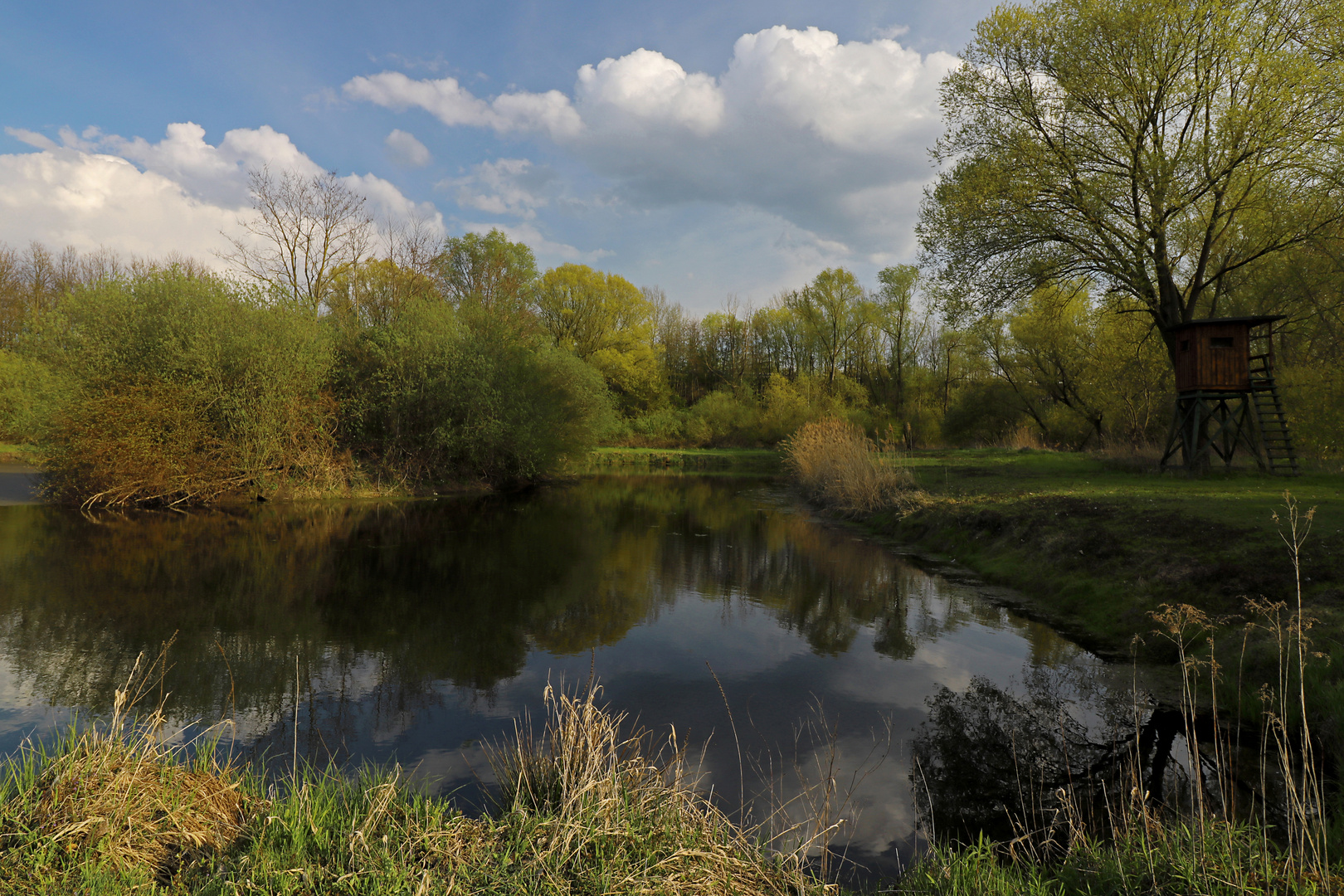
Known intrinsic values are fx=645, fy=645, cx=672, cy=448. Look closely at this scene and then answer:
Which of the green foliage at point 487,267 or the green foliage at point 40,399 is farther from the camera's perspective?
the green foliage at point 487,267

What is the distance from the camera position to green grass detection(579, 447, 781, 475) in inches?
1738

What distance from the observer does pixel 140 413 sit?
17609 mm

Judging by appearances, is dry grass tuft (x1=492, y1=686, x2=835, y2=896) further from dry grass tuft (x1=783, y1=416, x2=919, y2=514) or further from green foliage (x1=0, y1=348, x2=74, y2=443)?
green foliage (x1=0, y1=348, x2=74, y2=443)

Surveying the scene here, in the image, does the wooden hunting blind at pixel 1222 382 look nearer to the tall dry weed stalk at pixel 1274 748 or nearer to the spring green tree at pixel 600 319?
the tall dry weed stalk at pixel 1274 748

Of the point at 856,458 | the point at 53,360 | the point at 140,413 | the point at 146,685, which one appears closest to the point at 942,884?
the point at 146,685

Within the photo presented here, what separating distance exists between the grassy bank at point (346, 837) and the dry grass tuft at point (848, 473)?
1454 cm

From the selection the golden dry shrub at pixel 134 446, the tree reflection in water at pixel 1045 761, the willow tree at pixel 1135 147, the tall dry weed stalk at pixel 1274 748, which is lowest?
the tree reflection in water at pixel 1045 761

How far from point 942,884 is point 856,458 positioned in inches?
684

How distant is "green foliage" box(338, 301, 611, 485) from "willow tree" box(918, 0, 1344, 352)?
16500 mm

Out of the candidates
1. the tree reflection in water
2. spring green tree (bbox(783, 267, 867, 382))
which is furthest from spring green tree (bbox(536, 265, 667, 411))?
the tree reflection in water

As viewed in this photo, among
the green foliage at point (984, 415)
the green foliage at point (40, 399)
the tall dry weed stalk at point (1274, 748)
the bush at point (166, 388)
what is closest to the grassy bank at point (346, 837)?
the tall dry weed stalk at point (1274, 748)

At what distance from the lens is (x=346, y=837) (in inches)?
129

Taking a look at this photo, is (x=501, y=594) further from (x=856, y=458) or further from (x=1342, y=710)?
(x=856, y=458)

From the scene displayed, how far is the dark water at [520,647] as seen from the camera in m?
5.64
